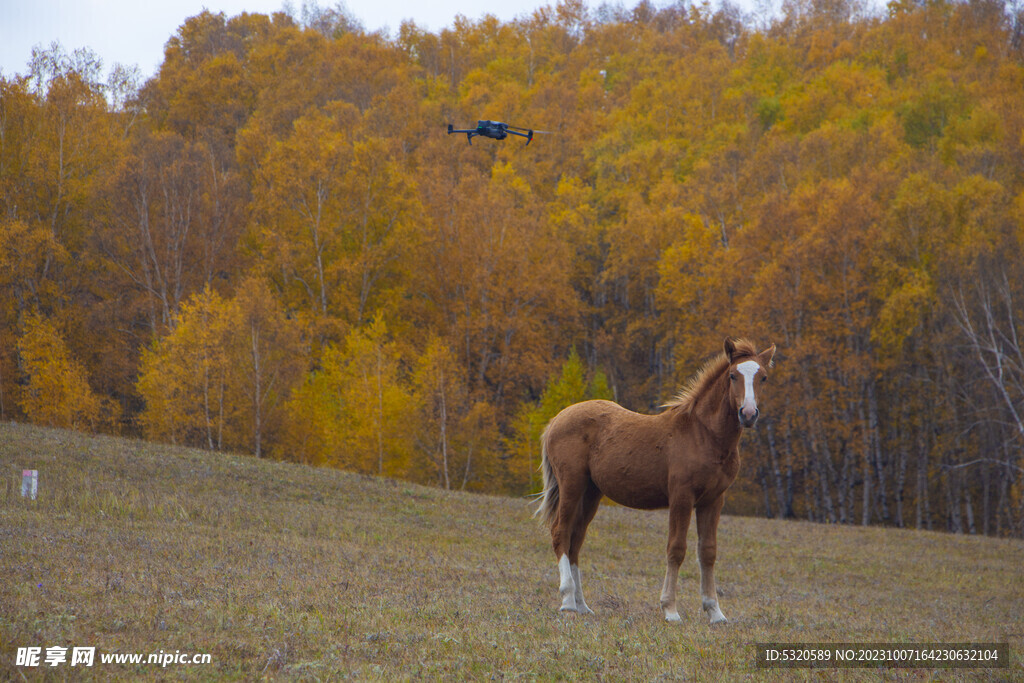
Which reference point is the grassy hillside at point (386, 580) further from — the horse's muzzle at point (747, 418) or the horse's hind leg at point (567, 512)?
the horse's muzzle at point (747, 418)

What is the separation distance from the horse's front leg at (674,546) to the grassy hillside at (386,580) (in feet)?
1.06

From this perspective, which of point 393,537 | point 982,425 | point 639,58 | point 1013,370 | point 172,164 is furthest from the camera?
point 639,58

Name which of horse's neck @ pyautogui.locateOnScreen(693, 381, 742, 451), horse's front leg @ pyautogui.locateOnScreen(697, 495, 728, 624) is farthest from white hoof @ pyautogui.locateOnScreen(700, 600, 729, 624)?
horse's neck @ pyautogui.locateOnScreen(693, 381, 742, 451)

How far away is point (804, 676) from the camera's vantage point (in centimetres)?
696

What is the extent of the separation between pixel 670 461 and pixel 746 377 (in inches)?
55.9

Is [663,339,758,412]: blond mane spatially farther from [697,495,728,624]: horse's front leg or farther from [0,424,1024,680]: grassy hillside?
[0,424,1024,680]: grassy hillside

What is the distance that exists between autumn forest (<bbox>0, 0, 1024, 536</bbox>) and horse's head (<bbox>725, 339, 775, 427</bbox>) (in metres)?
27.5

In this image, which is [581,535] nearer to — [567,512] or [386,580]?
[567,512]

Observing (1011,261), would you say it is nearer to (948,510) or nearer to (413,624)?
(948,510)

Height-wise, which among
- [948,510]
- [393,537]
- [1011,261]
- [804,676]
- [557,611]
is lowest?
[948,510]

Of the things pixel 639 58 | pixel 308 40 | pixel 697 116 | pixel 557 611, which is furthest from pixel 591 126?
pixel 557 611

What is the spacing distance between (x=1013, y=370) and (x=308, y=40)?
68.6 meters

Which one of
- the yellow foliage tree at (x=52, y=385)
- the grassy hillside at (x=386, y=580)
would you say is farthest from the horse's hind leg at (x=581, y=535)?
the yellow foliage tree at (x=52, y=385)

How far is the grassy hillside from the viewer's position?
6945mm
